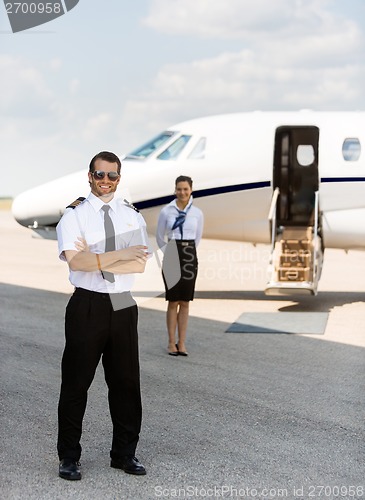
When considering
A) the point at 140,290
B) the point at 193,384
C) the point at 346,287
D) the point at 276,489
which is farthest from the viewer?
the point at 346,287

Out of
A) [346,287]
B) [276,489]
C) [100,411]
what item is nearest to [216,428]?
[100,411]

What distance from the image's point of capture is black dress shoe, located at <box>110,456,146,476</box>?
5727mm

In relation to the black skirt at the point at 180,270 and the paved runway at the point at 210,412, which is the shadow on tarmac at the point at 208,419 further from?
the black skirt at the point at 180,270

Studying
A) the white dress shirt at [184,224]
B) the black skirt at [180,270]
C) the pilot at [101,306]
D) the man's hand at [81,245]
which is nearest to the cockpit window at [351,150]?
the white dress shirt at [184,224]

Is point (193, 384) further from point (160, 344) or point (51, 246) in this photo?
point (51, 246)

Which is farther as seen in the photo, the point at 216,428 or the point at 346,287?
the point at 346,287

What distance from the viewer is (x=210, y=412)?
7.45 meters

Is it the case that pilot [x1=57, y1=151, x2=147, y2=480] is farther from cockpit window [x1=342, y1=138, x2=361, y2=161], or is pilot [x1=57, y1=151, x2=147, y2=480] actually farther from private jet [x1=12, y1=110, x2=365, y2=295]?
cockpit window [x1=342, y1=138, x2=361, y2=161]

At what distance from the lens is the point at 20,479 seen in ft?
18.5

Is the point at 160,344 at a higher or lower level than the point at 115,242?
lower

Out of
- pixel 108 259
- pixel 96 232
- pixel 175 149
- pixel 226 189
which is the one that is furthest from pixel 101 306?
pixel 175 149

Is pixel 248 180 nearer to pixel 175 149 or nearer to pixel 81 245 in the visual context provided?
pixel 175 149

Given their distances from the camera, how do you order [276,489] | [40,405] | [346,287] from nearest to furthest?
[276,489], [40,405], [346,287]

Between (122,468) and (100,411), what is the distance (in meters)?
1.56
